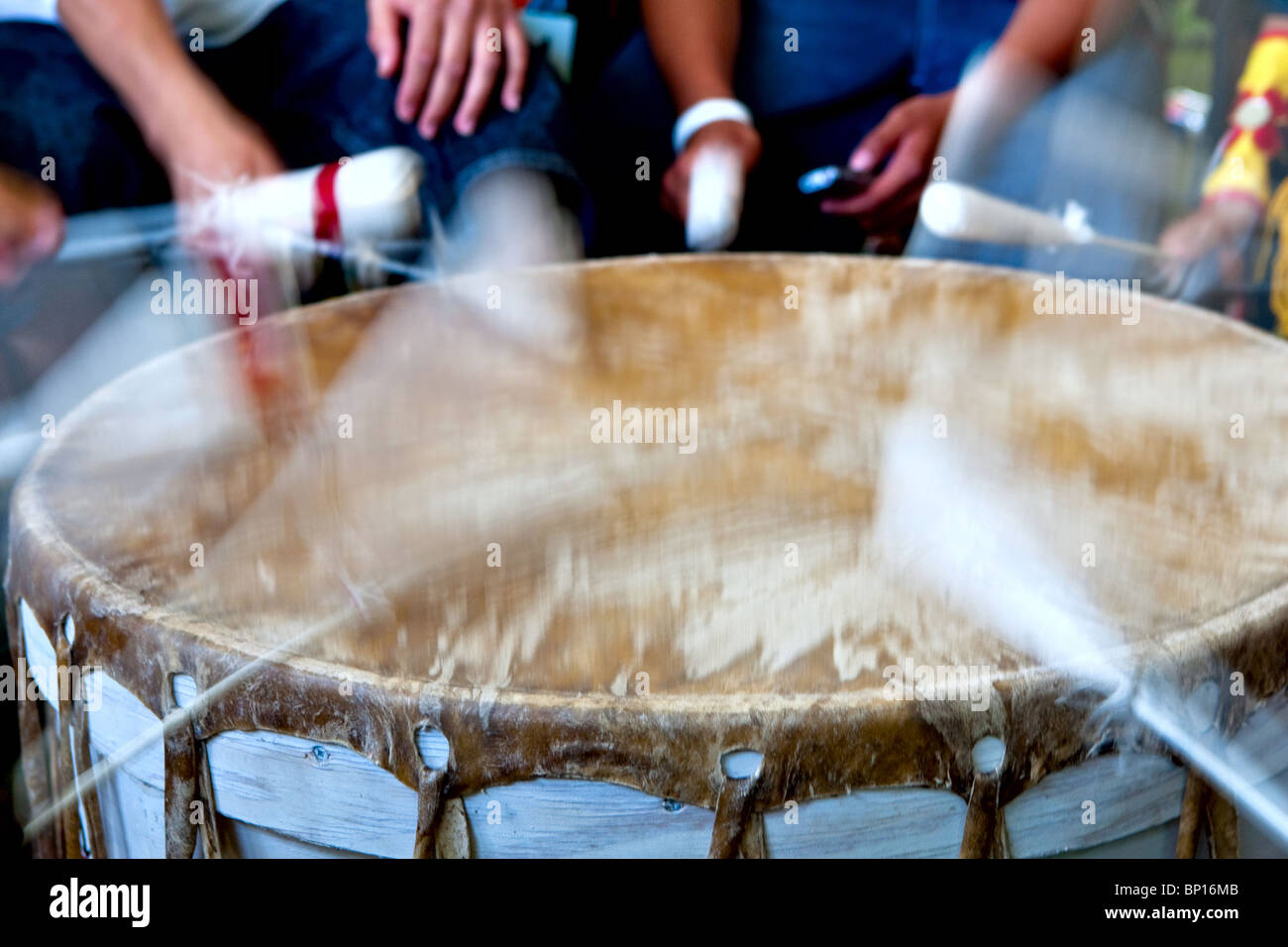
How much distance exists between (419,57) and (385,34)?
4 cm

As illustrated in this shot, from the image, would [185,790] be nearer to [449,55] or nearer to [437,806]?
[437,806]

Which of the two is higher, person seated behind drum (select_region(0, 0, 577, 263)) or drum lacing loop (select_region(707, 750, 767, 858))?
person seated behind drum (select_region(0, 0, 577, 263))

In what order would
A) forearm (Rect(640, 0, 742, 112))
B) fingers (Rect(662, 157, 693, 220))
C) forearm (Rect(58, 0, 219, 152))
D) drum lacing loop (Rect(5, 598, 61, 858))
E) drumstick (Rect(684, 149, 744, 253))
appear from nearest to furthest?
drum lacing loop (Rect(5, 598, 61, 858)) → forearm (Rect(58, 0, 219, 152)) → drumstick (Rect(684, 149, 744, 253)) → fingers (Rect(662, 157, 693, 220)) → forearm (Rect(640, 0, 742, 112))

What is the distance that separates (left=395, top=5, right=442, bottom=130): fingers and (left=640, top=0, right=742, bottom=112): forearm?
38 cm

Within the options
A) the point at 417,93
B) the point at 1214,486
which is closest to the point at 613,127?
the point at 417,93

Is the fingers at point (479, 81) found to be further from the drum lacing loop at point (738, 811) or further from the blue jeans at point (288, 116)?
the drum lacing loop at point (738, 811)

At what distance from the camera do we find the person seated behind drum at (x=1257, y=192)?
1230mm

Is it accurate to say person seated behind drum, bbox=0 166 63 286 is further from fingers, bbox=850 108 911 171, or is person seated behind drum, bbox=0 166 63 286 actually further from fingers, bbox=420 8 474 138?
fingers, bbox=850 108 911 171

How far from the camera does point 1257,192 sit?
4.10 ft

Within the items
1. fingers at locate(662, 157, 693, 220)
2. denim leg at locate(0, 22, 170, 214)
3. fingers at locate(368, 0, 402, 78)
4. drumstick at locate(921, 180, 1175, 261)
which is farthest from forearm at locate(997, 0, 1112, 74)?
denim leg at locate(0, 22, 170, 214)

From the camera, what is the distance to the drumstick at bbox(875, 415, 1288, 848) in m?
0.42

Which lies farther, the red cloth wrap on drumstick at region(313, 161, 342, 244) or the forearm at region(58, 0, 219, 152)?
the forearm at region(58, 0, 219, 152)

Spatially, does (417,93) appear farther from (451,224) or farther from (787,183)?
(787,183)
